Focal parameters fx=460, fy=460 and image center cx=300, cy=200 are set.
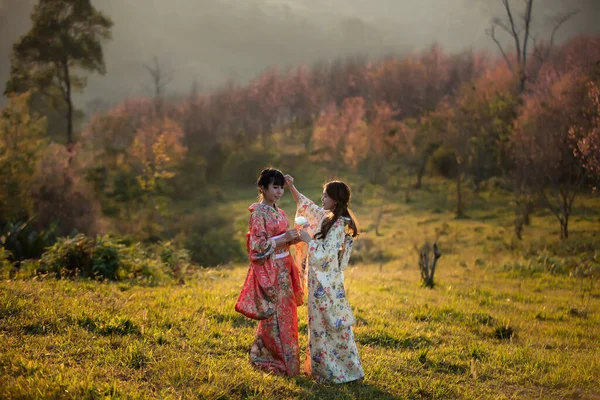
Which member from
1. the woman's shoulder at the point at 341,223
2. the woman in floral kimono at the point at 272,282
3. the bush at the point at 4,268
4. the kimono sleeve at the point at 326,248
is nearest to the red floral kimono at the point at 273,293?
the woman in floral kimono at the point at 272,282

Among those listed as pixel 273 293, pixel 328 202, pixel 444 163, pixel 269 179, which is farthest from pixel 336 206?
pixel 444 163

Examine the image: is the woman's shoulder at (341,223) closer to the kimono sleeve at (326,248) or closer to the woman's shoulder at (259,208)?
the kimono sleeve at (326,248)

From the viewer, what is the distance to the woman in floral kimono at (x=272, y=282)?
16.3 ft

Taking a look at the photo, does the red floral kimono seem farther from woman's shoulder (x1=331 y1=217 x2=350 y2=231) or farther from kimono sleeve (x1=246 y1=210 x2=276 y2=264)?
woman's shoulder (x1=331 y1=217 x2=350 y2=231)

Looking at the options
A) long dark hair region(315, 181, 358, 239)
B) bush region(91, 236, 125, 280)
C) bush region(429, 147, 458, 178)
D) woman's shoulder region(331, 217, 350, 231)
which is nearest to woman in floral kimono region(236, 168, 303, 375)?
long dark hair region(315, 181, 358, 239)

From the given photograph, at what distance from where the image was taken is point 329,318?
16.3ft

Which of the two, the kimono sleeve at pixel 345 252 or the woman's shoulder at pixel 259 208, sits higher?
the woman's shoulder at pixel 259 208

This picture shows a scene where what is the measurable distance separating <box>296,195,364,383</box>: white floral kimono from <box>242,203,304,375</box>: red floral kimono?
226 mm

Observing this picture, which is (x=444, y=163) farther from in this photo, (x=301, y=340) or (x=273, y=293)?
(x=273, y=293)

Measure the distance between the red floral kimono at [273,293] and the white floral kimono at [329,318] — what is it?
0.74 feet

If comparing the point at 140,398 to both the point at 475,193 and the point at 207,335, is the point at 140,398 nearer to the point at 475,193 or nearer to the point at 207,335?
the point at 207,335

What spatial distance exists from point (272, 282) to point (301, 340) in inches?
68.8

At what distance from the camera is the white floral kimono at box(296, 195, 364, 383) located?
16.3 ft

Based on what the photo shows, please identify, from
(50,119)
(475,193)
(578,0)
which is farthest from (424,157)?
(50,119)
